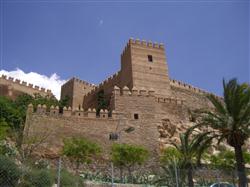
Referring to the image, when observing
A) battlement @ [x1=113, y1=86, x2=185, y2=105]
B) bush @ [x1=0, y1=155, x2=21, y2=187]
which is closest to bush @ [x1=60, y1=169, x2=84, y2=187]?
bush @ [x1=0, y1=155, x2=21, y2=187]

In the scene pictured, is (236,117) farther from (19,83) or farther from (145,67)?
(19,83)

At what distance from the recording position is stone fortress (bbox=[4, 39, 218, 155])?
934 inches

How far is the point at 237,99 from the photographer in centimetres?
1351

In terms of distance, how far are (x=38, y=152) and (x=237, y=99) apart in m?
13.5

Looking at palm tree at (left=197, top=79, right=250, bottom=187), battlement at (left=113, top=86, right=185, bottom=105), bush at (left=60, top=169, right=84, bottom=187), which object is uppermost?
battlement at (left=113, top=86, right=185, bottom=105)

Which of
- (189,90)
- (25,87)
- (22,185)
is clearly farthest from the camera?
(25,87)

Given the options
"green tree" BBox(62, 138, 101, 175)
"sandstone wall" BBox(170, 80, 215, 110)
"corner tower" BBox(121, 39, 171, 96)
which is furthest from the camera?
"sandstone wall" BBox(170, 80, 215, 110)

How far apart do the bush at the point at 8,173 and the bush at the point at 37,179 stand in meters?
0.34

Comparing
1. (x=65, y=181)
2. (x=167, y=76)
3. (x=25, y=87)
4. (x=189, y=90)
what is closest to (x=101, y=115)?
(x=167, y=76)

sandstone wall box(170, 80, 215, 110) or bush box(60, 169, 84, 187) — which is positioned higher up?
sandstone wall box(170, 80, 215, 110)

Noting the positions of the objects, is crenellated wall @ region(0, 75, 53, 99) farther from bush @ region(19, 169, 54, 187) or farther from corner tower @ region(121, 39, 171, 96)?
bush @ region(19, 169, 54, 187)

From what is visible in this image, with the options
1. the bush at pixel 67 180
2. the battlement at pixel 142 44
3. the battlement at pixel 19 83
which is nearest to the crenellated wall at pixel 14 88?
the battlement at pixel 19 83

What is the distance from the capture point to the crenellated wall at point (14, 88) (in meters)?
38.2

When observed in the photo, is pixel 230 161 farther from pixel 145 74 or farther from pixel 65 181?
pixel 65 181
